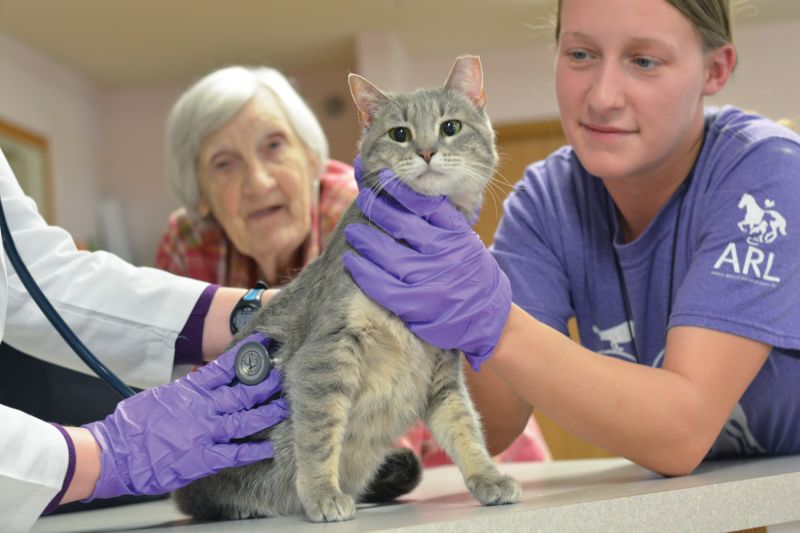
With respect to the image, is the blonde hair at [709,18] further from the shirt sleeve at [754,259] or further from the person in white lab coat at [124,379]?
the person in white lab coat at [124,379]

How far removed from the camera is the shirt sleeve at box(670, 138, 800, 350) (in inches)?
47.1

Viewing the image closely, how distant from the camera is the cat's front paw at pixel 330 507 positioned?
986 millimetres

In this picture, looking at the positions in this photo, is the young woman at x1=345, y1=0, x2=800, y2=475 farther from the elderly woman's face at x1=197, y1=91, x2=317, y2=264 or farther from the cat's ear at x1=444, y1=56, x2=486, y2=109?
the elderly woman's face at x1=197, y1=91, x2=317, y2=264

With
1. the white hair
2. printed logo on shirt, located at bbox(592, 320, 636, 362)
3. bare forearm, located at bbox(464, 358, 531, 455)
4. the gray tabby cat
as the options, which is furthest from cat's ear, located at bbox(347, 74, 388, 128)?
the white hair

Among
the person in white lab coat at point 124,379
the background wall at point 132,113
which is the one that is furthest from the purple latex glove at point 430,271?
the background wall at point 132,113

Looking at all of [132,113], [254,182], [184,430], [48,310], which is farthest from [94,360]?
[132,113]

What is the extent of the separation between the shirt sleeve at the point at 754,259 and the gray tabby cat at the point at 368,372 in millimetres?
344

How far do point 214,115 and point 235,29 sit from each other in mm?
3393

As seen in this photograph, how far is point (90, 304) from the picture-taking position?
4.25 feet

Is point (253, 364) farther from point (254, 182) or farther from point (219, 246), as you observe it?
point (219, 246)

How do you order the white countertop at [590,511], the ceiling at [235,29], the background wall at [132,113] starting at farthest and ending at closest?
the background wall at [132,113]
the ceiling at [235,29]
the white countertop at [590,511]

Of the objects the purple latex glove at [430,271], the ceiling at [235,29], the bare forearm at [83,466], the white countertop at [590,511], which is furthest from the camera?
the ceiling at [235,29]

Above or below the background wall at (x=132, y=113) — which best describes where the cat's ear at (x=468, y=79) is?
above

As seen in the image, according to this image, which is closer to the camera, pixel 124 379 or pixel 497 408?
pixel 124 379
